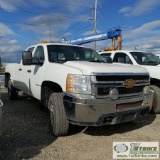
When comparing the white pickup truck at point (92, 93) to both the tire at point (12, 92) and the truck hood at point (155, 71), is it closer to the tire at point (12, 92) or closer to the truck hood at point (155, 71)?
the truck hood at point (155, 71)

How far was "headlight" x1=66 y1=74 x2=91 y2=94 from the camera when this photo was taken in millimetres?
3924

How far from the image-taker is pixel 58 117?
4273 millimetres

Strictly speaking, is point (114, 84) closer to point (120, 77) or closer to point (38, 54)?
point (120, 77)

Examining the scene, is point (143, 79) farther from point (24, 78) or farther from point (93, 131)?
point (24, 78)

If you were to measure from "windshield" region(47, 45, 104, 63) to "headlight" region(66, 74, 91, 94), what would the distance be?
1.25 metres

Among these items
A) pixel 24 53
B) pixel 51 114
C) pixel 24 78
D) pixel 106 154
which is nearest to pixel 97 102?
pixel 106 154

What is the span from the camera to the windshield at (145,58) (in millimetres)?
7865

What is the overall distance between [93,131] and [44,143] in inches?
44.7

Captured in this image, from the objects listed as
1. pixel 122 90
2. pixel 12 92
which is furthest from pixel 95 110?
pixel 12 92

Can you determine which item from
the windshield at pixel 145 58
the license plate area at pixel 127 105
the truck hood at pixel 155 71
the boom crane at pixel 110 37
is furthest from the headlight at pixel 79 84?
the boom crane at pixel 110 37

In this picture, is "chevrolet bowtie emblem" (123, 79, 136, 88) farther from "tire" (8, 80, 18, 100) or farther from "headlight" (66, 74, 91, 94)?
"tire" (8, 80, 18, 100)

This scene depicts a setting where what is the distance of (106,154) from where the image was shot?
12.3 feet

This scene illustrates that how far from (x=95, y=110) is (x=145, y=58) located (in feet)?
15.8

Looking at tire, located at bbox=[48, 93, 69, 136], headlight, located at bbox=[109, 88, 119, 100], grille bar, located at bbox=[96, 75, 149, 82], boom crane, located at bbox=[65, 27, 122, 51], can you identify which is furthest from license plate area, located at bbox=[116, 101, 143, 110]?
boom crane, located at bbox=[65, 27, 122, 51]
